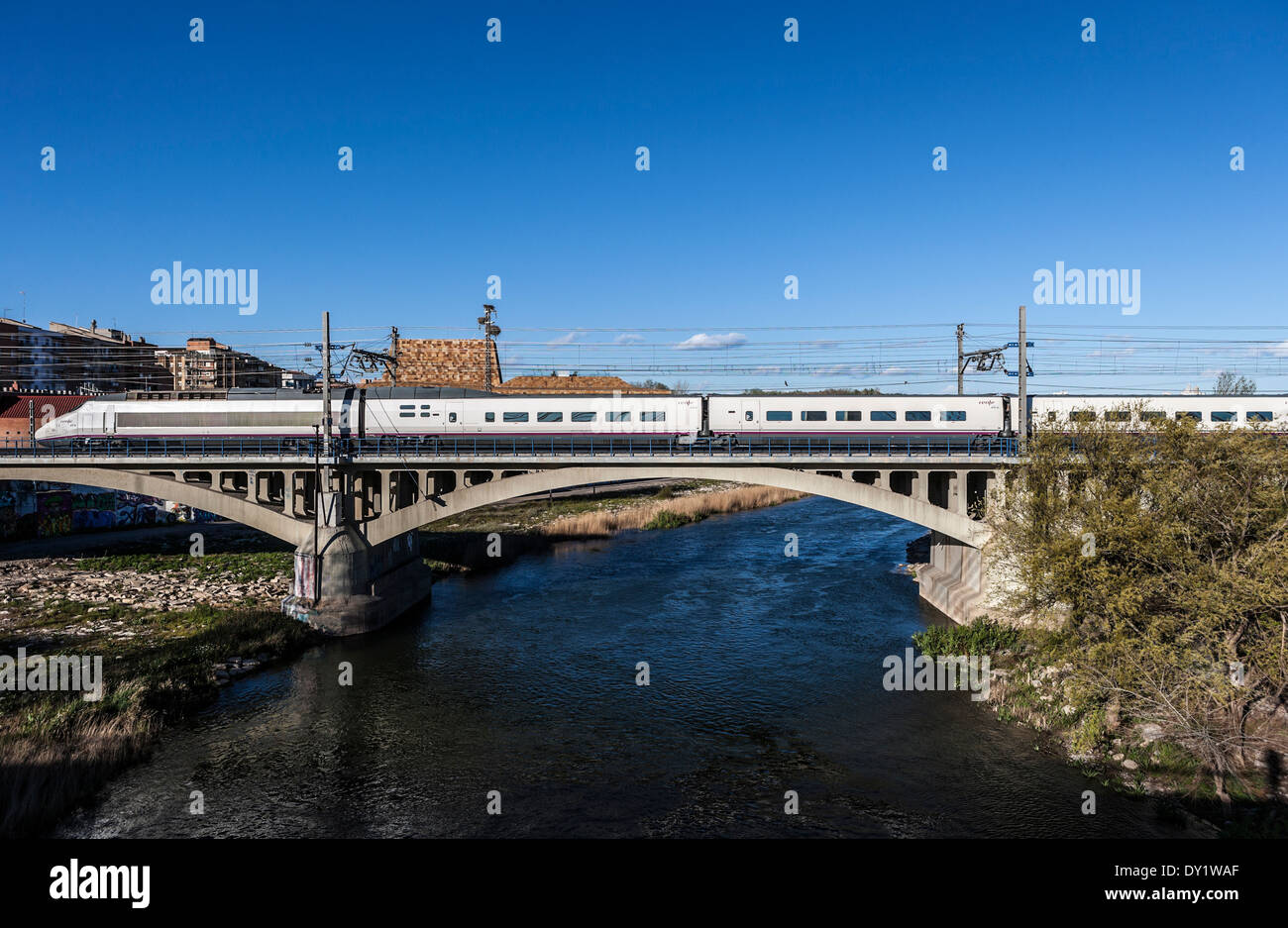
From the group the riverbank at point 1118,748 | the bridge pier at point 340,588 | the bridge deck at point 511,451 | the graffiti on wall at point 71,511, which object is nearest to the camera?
the riverbank at point 1118,748

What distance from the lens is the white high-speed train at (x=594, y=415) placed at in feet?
114

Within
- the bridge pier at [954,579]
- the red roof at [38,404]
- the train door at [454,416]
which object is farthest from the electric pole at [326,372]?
the red roof at [38,404]

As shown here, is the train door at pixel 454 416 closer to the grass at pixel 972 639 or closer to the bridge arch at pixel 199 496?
the bridge arch at pixel 199 496

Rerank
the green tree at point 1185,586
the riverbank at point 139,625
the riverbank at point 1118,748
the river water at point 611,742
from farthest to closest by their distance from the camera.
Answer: the riverbank at point 139,625, the river water at point 611,742, the green tree at point 1185,586, the riverbank at point 1118,748

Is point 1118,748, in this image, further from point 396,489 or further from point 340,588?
point 340,588

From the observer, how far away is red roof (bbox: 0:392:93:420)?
60.4 m

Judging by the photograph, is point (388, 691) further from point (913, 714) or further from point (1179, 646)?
point (1179, 646)

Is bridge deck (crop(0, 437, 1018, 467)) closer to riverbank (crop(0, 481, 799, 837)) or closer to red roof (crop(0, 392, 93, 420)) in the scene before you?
riverbank (crop(0, 481, 799, 837))

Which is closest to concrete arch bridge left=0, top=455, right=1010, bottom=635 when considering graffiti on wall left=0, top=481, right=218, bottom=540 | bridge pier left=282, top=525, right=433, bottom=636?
bridge pier left=282, top=525, right=433, bottom=636

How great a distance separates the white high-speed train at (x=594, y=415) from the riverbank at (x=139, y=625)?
7.91m

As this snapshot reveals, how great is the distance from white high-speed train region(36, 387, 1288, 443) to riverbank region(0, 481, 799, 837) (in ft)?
25.9

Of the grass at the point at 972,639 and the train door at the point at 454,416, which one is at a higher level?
the train door at the point at 454,416
